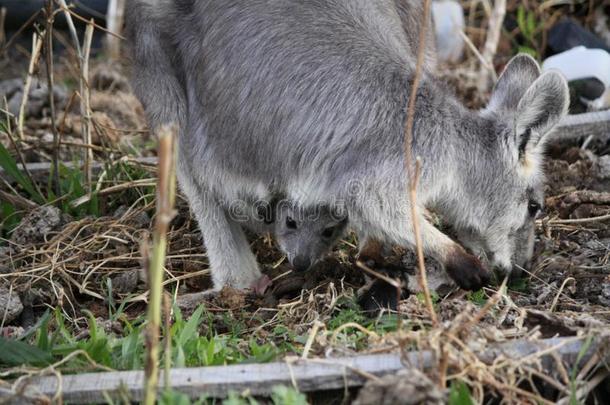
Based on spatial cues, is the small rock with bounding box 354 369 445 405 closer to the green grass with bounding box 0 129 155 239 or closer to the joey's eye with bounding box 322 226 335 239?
the joey's eye with bounding box 322 226 335 239

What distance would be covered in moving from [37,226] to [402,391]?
258 centimetres

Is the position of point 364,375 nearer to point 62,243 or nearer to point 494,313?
point 494,313

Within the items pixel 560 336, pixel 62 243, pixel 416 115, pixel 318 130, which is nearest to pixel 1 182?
pixel 62 243

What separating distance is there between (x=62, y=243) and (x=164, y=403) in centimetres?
205

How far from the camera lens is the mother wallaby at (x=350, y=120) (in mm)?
3641

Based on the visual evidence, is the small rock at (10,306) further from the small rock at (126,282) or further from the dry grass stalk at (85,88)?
the dry grass stalk at (85,88)

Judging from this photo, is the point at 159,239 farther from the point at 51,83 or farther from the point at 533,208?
the point at 51,83

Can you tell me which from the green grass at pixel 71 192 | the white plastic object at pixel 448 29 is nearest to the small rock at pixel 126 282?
the green grass at pixel 71 192

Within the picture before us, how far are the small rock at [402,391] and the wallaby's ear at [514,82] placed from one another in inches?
66.6

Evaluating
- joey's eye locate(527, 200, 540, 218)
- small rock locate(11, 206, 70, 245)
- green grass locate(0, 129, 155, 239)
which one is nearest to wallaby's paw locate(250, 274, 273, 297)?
green grass locate(0, 129, 155, 239)

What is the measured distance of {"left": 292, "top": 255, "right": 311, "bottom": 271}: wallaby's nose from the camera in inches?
154

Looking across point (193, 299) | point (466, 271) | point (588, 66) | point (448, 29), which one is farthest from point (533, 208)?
point (448, 29)

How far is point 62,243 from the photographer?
14.8ft

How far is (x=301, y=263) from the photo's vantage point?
12.8 feet
